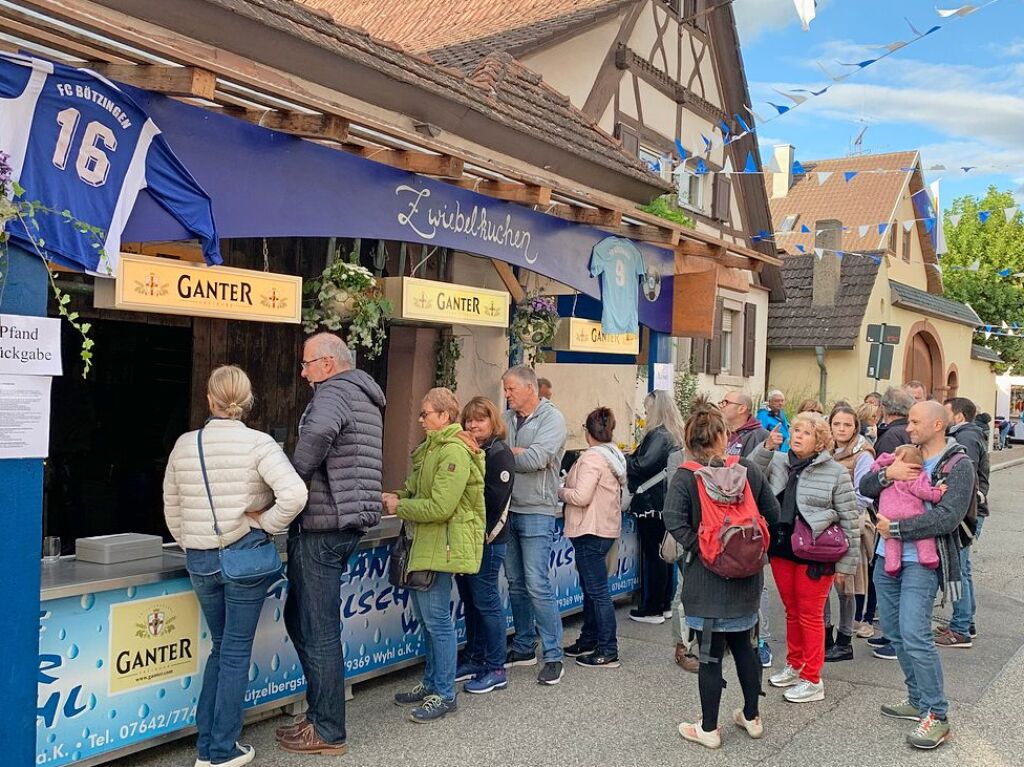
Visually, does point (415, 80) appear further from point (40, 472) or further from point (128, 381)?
point (40, 472)

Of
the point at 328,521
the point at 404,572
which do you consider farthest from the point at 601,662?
the point at 328,521

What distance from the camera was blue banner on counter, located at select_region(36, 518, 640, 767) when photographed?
13.8 ft

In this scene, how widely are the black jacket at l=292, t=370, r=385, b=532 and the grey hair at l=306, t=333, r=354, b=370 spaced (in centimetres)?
8

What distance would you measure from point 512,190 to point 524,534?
2193mm

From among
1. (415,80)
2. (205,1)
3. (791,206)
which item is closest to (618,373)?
(415,80)

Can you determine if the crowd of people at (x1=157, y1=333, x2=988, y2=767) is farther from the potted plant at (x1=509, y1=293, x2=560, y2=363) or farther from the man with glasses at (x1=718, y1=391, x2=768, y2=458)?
the potted plant at (x1=509, y1=293, x2=560, y2=363)

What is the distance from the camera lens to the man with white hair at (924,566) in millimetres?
5156

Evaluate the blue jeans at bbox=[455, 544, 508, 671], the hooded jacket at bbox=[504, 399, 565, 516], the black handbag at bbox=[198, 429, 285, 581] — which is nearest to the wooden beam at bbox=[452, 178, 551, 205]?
the hooded jacket at bbox=[504, 399, 565, 516]

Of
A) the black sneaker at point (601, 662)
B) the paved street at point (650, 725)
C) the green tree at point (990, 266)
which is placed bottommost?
the paved street at point (650, 725)

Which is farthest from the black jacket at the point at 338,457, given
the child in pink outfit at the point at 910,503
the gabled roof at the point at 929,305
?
the gabled roof at the point at 929,305

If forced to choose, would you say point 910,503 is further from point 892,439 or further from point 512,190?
point 512,190

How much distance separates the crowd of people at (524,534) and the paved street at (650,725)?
115 millimetres

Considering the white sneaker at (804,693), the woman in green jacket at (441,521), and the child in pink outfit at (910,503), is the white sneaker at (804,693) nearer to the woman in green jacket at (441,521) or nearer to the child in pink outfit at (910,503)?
the child in pink outfit at (910,503)

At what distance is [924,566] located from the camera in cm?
521
